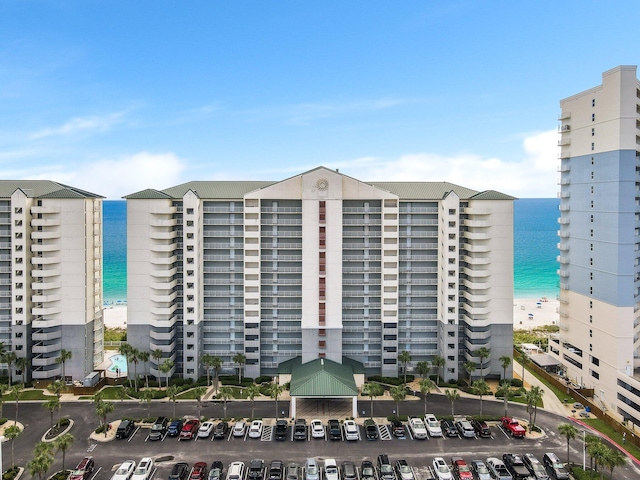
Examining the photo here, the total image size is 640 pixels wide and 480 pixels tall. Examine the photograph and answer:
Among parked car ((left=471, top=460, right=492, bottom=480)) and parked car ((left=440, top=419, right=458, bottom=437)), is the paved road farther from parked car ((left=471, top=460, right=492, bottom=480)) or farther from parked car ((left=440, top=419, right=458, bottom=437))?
parked car ((left=471, top=460, right=492, bottom=480))

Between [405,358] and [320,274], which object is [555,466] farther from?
[320,274]

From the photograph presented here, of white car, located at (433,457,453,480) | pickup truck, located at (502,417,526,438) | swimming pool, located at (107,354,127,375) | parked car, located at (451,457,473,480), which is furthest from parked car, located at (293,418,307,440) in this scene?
swimming pool, located at (107,354,127,375)

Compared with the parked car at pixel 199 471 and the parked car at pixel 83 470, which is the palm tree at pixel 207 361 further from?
the parked car at pixel 83 470

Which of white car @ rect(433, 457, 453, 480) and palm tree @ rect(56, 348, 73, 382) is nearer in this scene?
white car @ rect(433, 457, 453, 480)

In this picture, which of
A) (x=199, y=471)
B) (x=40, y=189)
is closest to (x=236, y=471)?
(x=199, y=471)

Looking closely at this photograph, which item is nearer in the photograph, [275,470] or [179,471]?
[179,471]

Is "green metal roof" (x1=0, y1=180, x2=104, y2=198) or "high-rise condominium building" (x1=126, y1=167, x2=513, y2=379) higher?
"green metal roof" (x1=0, y1=180, x2=104, y2=198)

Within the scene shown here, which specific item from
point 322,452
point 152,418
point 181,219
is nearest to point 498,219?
point 322,452
